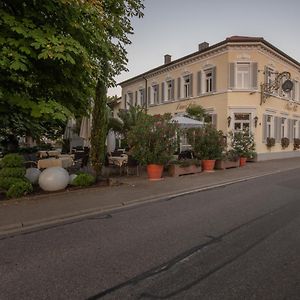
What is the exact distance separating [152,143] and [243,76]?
14.6 meters

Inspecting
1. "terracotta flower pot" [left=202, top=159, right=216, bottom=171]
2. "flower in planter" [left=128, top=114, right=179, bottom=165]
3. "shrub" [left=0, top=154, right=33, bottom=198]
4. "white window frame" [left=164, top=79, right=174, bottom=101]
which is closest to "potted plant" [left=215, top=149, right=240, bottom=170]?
"terracotta flower pot" [left=202, top=159, right=216, bottom=171]

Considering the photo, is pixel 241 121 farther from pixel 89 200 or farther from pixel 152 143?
pixel 89 200

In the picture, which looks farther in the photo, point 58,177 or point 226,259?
point 58,177

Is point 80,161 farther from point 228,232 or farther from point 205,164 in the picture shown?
point 228,232

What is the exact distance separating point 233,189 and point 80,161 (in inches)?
313

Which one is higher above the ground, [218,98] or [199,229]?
[218,98]

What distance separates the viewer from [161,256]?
17.6 ft

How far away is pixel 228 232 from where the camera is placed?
6688 mm

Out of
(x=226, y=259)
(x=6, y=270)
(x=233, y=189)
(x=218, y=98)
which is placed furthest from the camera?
(x=218, y=98)

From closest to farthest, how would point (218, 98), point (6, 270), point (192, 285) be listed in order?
point (192, 285), point (6, 270), point (218, 98)

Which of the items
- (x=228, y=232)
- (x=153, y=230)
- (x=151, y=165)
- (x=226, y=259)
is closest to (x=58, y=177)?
(x=151, y=165)

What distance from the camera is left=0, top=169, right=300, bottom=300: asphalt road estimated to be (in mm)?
4184

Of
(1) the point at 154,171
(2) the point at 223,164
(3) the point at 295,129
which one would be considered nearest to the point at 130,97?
(3) the point at 295,129

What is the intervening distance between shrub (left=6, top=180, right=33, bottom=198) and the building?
18.3m
